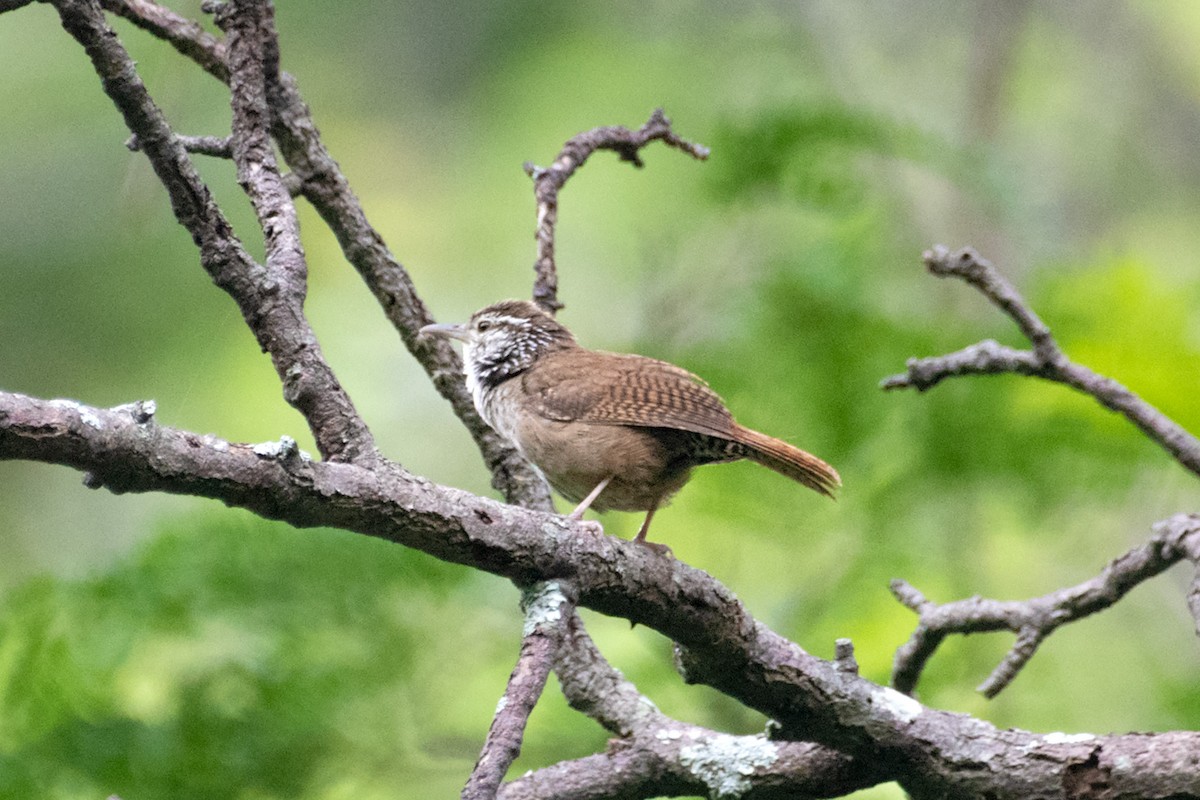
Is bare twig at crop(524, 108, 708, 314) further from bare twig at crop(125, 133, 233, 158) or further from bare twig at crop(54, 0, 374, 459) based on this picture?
bare twig at crop(54, 0, 374, 459)

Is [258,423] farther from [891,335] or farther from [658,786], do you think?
[658,786]

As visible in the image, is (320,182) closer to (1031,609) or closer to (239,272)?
(239,272)

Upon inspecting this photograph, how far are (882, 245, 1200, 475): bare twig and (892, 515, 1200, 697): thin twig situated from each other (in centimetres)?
29

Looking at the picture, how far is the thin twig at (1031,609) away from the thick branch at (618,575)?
1.55ft

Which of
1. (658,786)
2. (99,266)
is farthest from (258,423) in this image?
(658,786)

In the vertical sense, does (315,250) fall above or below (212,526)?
above

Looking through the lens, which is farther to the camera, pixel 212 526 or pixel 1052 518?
pixel 1052 518

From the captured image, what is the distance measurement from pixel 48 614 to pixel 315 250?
4.18 metres

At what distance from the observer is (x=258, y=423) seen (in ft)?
20.4

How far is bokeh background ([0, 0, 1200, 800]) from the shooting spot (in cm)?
394

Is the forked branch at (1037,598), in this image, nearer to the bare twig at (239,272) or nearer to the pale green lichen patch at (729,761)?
the pale green lichen patch at (729,761)

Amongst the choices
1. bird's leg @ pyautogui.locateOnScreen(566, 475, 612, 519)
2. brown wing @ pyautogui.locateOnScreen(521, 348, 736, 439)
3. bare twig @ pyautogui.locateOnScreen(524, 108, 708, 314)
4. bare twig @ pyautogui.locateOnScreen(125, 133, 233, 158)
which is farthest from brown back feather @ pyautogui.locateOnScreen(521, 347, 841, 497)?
bare twig @ pyautogui.locateOnScreen(125, 133, 233, 158)

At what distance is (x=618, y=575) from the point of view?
8.34 feet

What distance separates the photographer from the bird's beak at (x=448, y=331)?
3731mm
